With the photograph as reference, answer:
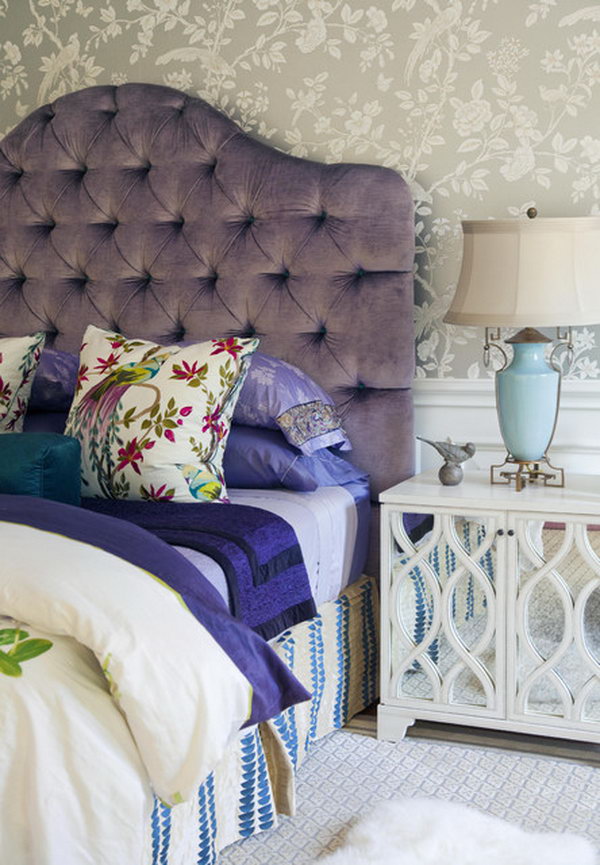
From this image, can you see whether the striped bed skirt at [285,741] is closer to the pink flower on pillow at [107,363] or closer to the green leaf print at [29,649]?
the green leaf print at [29,649]

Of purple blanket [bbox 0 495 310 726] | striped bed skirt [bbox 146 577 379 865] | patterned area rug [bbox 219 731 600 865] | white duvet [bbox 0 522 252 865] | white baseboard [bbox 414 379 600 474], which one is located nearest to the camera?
white duvet [bbox 0 522 252 865]

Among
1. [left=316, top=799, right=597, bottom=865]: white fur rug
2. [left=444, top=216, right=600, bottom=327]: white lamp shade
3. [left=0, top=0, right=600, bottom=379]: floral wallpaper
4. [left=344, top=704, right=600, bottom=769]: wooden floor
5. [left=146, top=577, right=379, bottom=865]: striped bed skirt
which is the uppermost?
[left=0, top=0, right=600, bottom=379]: floral wallpaper

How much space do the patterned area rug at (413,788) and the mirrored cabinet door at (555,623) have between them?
0.13 m

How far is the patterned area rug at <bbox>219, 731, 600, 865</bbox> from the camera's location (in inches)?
80.7

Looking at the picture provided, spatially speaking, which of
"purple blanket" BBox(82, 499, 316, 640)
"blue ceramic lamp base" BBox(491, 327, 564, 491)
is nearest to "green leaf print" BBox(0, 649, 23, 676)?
"purple blanket" BBox(82, 499, 316, 640)

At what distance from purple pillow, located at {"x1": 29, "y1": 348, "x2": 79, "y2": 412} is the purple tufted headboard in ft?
0.79

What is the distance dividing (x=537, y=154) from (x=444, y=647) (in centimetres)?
124

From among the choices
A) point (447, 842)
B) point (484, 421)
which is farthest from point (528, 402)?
point (447, 842)

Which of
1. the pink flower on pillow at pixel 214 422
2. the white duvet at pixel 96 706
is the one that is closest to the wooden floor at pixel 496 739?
the pink flower on pillow at pixel 214 422

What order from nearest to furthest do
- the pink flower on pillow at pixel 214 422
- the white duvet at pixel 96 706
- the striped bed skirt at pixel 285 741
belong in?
the white duvet at pixel 96 706
the striped bed skirt at pixel 285 741
the pink flower on pillow at pixel 214 422

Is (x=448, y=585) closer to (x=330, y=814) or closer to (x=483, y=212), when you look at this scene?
(x=330, y=814)

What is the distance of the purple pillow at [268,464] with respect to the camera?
257 cm
